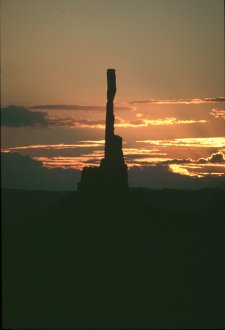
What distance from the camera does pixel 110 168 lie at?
96.3 metres

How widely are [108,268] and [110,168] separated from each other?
1505 centimetres

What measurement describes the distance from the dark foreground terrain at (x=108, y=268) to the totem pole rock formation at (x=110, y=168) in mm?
1965

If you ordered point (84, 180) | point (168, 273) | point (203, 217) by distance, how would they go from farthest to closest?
point (203, 217), point (84, 180), point (168, 273)

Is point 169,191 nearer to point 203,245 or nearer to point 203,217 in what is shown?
point 203,217

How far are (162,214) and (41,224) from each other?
18.7 m

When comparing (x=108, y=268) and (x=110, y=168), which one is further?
(x=110, y=168)

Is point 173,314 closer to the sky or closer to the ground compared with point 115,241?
closer to the ground

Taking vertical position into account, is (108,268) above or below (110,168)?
below

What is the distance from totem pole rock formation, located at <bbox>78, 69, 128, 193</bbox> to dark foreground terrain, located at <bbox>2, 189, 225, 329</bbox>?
1965 mm

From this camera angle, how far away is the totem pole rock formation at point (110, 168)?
314 ft

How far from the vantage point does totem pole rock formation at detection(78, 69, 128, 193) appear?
314 feet

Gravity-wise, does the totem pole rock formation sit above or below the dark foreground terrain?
above

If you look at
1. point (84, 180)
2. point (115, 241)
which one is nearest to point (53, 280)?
point (115, 241)

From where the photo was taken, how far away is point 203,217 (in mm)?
112562
